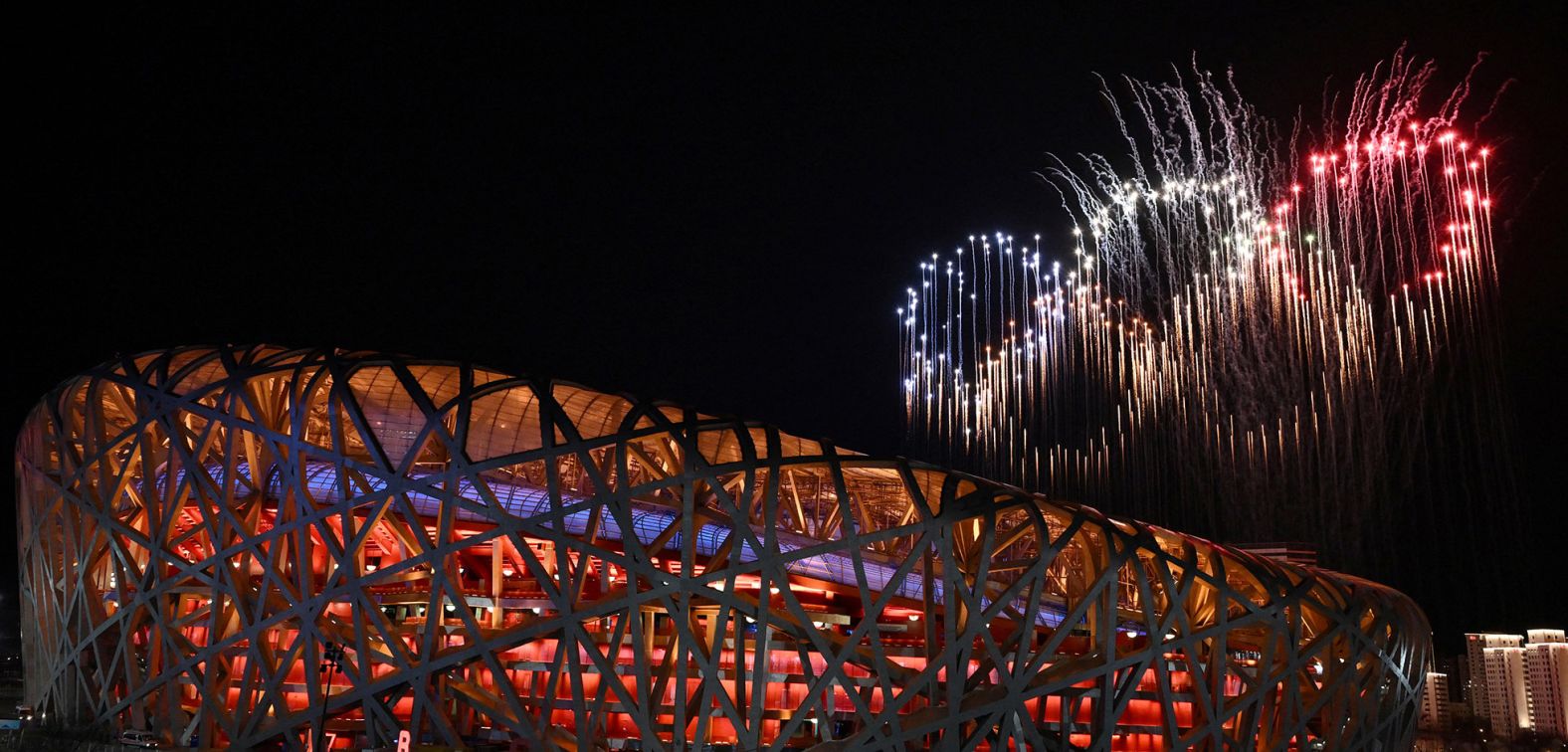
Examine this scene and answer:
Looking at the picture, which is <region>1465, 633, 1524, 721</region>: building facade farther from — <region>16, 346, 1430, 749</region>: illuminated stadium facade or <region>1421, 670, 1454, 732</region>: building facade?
<region>16, 346, 1430, 749</region>: illuminated stadium facade

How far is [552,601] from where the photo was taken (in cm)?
3164

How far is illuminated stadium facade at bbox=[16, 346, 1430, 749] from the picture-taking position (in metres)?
31.1

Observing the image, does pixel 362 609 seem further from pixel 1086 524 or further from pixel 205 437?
pixel 1086 524

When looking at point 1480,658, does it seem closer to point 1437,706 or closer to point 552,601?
point 1437,706

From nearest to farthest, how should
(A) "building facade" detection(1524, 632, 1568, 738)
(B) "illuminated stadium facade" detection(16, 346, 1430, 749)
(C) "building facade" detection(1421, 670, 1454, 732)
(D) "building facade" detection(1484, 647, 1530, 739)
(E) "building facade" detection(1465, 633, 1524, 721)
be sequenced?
(B) "illuminated stadium facade" detection(16, 346, 1430, 749) < (A) "building facade" detection(1524, 632, 1568, 738) < (D) "building facade" detection(1484, 647, 1530, 739) < (E) "building facade" detection(1465, 633, 1524, 721) < (C) "building facade" detection(1421, 670, 1454, 732)

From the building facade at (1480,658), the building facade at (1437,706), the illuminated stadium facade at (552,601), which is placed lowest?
the building facade at (1437,706)

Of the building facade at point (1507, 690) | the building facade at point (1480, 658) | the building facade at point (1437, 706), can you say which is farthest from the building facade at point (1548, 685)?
the building facade at point (1437, 706)

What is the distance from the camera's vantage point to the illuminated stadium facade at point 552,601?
3111 cm

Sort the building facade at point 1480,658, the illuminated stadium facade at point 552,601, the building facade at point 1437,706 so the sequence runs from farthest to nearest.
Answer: the building facade at point 1437,706
the building facade at point 1480,658
the illuminated stadium facade at point 552,601

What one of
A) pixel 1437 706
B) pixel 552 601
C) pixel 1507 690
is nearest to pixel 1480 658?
pixel 1507 690

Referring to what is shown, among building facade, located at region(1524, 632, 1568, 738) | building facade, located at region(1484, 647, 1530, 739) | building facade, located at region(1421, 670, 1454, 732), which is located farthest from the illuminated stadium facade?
building facade, located at region(1421, 670, 1454, 732)

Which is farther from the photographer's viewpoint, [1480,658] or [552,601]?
[1480,658]

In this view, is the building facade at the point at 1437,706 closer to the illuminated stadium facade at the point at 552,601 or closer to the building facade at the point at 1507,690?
the building facade at the point at 1507,690

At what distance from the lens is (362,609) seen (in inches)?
1264
